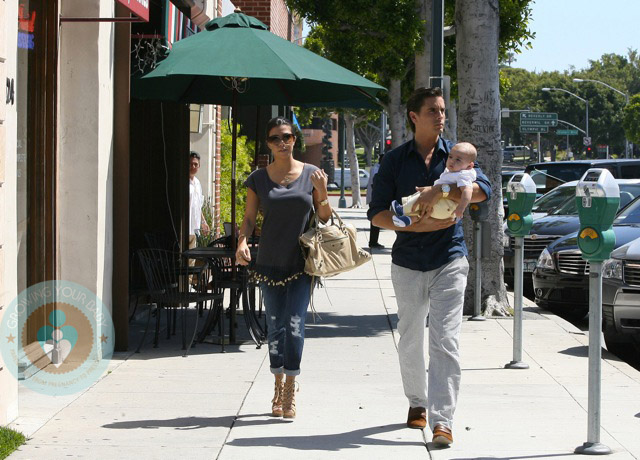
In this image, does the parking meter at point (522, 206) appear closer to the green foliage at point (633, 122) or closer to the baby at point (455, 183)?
the baby at point (455, 183)

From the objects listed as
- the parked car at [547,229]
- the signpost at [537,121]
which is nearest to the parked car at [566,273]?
the parked car at [547,229]

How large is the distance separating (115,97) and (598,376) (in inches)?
186

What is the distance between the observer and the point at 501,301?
11.5 meters

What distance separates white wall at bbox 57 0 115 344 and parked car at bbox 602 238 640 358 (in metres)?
4.47

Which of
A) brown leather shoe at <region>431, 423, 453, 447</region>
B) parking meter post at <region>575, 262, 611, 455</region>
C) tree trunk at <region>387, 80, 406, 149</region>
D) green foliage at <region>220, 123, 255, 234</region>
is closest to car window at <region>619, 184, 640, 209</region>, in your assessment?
green foliage at <region>220, 123, 255, 234</region>

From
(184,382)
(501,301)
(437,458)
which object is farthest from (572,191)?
(437,458)

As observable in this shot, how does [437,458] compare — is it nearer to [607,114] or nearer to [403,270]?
[403,270]

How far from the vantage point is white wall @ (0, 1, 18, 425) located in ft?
18.5

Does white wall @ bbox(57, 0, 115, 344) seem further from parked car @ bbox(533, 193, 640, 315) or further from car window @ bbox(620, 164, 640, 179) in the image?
car window @ bbox(620, 164, 640, 179)

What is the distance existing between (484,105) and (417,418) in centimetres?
582

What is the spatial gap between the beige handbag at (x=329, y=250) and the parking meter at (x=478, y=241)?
328 cm

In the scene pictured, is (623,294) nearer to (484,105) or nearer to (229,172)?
(484,105)

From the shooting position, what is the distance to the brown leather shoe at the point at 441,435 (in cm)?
566

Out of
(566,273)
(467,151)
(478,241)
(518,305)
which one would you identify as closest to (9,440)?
(467,151)
